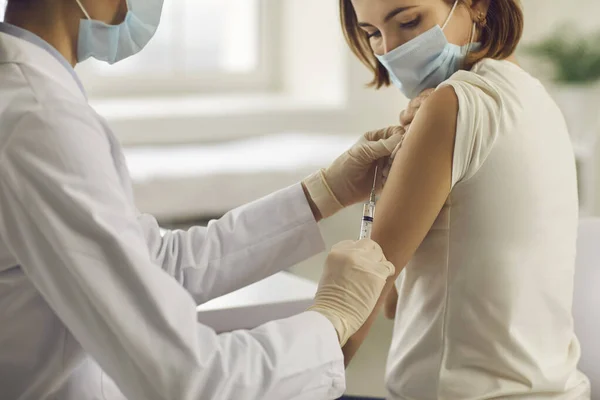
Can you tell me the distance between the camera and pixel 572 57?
11.5 feet

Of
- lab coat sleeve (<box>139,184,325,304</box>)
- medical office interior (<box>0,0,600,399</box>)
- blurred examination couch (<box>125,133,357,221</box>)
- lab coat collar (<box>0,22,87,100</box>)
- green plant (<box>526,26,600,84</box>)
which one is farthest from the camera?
green plant (<box>526,26,600,84</box>)

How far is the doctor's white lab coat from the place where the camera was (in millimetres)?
1003

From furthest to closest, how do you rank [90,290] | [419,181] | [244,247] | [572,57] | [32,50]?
1. [572,57]
2. [244,247]
3. [419,181]
4. [32,50]
5. [90,290]

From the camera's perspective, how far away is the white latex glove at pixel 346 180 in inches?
60.4

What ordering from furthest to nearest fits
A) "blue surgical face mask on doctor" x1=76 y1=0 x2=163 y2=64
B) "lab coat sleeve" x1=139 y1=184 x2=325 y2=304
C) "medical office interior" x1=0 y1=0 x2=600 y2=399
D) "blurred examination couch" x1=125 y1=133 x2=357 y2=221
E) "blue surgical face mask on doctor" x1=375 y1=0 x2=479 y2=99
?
"medical office interior" x1=0 y1=0 x2=600 y2=399, "blurred examination couch" x1=125 y1=133 x2=357 y2=221, "lab coat sleeve" x1=139 y1=184 x2=325 y2=304, "blue surgical face mask on doctor" x1=375 y1=0 x2=479 y2=99, "blue surgical face mask on doctor" x1=76 y1=0 x2=163 y2=64

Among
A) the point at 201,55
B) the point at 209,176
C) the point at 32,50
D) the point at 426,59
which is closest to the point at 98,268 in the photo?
the point at 32,50

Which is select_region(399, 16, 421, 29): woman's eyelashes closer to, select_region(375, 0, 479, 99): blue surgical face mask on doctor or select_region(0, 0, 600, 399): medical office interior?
select_region(375, 0, 479, 99): blue surgical face mask on doctor

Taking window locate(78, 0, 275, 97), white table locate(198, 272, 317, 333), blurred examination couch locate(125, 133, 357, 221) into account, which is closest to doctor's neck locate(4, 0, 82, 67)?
white table locate(198, 272, 317, 333)

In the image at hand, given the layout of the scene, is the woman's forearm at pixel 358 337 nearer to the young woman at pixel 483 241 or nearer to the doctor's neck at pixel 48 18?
the young woman at pixel 483 241

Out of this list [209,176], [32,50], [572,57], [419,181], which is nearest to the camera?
[32,50]

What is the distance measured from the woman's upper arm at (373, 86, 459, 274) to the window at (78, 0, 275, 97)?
8.11 ft

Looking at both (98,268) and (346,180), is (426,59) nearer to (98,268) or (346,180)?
(346,180)

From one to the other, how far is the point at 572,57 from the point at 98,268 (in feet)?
9.62

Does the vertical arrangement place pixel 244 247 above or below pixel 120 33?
below
